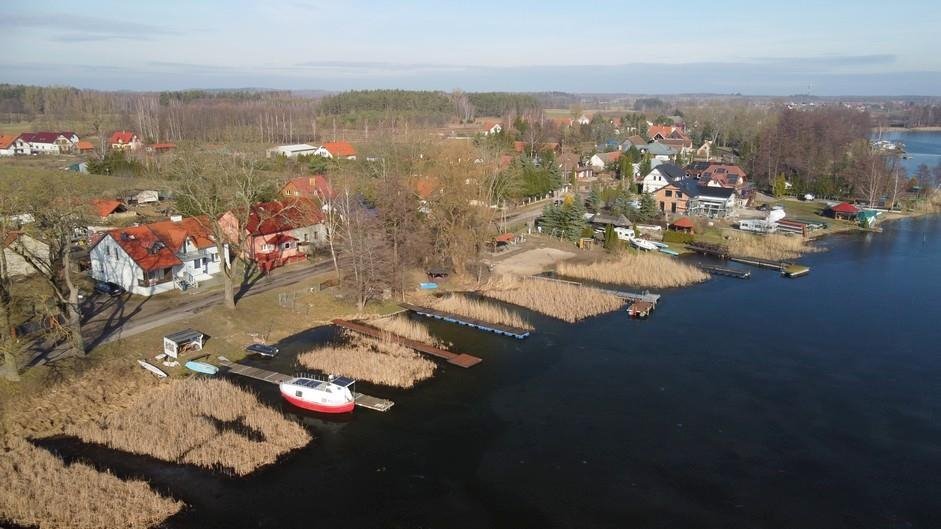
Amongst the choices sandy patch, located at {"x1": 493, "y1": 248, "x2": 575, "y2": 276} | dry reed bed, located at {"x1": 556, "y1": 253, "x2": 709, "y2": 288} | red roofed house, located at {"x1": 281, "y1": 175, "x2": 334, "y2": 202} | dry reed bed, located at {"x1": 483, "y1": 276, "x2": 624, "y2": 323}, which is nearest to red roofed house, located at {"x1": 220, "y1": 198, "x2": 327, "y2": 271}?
red roofed house, located at {"x1": 281, "y1": 175, "x2": 334, "y2": 202}

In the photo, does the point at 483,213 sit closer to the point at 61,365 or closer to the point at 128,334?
the point at 128,334

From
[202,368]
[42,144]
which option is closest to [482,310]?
[202,368]

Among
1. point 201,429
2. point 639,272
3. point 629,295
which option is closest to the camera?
point 201,429

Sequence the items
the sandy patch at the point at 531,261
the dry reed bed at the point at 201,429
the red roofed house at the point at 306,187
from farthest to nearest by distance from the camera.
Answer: the red roofed house at the point at 306,187 → the sandy patch at the point at 531,261 → the dry reed bed at the point at 201,429

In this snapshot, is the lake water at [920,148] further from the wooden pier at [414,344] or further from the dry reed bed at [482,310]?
the wooden pier at [414,344]

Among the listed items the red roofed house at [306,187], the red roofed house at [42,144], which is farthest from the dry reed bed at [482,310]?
the red roofed house at [42,144]

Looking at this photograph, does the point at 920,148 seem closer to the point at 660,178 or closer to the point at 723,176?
the point at 723,176
